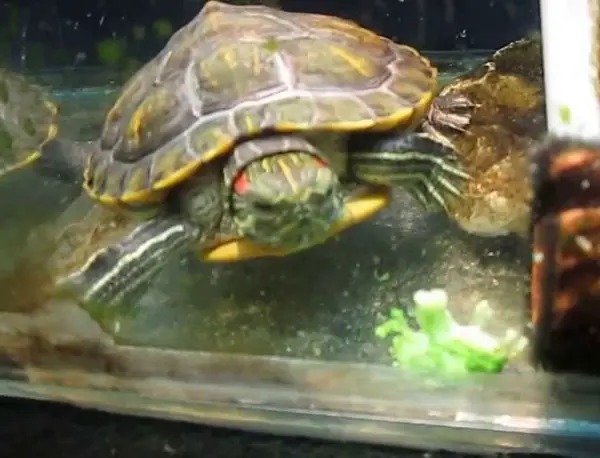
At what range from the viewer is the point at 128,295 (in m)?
1.26

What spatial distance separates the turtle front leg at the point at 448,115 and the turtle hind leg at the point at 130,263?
45 cm

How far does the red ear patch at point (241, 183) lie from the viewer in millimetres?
1193

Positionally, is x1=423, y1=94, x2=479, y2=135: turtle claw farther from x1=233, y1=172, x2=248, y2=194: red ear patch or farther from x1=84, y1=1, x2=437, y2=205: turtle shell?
x1=233, y1=172, x2=248, y2=194: red ear patch

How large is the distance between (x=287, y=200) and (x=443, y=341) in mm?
297

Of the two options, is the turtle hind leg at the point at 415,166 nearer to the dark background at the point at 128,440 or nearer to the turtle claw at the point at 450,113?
the turtle claw at the point at 450,113

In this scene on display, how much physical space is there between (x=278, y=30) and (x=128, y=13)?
77cm

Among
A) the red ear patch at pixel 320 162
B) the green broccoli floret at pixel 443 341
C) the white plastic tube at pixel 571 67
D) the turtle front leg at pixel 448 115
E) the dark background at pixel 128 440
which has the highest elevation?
the white plastic tube at pixel 571 67

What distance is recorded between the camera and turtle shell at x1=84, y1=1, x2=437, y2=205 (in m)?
1.21

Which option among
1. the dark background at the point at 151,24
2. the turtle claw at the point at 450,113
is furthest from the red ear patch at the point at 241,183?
the dark background at the point at 151,24

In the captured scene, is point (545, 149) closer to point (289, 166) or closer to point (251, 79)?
point (289, 166)

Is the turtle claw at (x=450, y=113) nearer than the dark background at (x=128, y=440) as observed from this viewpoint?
No

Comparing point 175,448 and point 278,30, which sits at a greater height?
point 278,30

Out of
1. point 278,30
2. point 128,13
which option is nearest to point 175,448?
point 278,30

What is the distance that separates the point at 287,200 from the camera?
3.76ft
